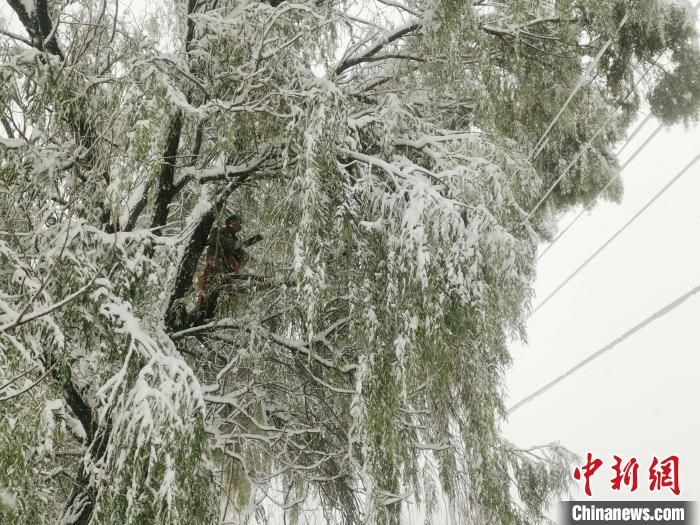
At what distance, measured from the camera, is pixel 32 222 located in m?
2.15

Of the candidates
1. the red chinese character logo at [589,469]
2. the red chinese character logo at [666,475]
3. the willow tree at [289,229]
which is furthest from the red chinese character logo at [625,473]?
the willow tree at [289,229]

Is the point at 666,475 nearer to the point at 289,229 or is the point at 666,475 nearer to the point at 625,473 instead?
the point at 625,473

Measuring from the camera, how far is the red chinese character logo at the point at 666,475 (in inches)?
182

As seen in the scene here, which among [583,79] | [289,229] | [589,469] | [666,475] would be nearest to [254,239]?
[289,229]

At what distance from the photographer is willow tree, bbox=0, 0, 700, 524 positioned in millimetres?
1822

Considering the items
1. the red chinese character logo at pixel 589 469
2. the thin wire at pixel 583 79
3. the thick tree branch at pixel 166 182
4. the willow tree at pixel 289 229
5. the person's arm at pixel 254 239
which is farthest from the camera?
the red chinese character logo at pixel 589 469

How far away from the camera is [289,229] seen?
2520mm

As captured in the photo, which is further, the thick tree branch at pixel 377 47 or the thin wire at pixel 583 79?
the thick tree branch at pixel 377 47

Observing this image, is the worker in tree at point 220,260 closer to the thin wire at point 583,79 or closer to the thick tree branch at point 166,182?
the thick tree branch at point 166,182

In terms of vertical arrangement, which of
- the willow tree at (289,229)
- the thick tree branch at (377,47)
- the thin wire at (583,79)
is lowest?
the willow tree at (289,229)

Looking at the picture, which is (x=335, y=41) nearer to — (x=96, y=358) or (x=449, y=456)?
(x=96, y=358)

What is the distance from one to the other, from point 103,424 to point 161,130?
3.17ft

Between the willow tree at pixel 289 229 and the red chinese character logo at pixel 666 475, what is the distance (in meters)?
2.23

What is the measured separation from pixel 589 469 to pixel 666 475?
2.16 feet
